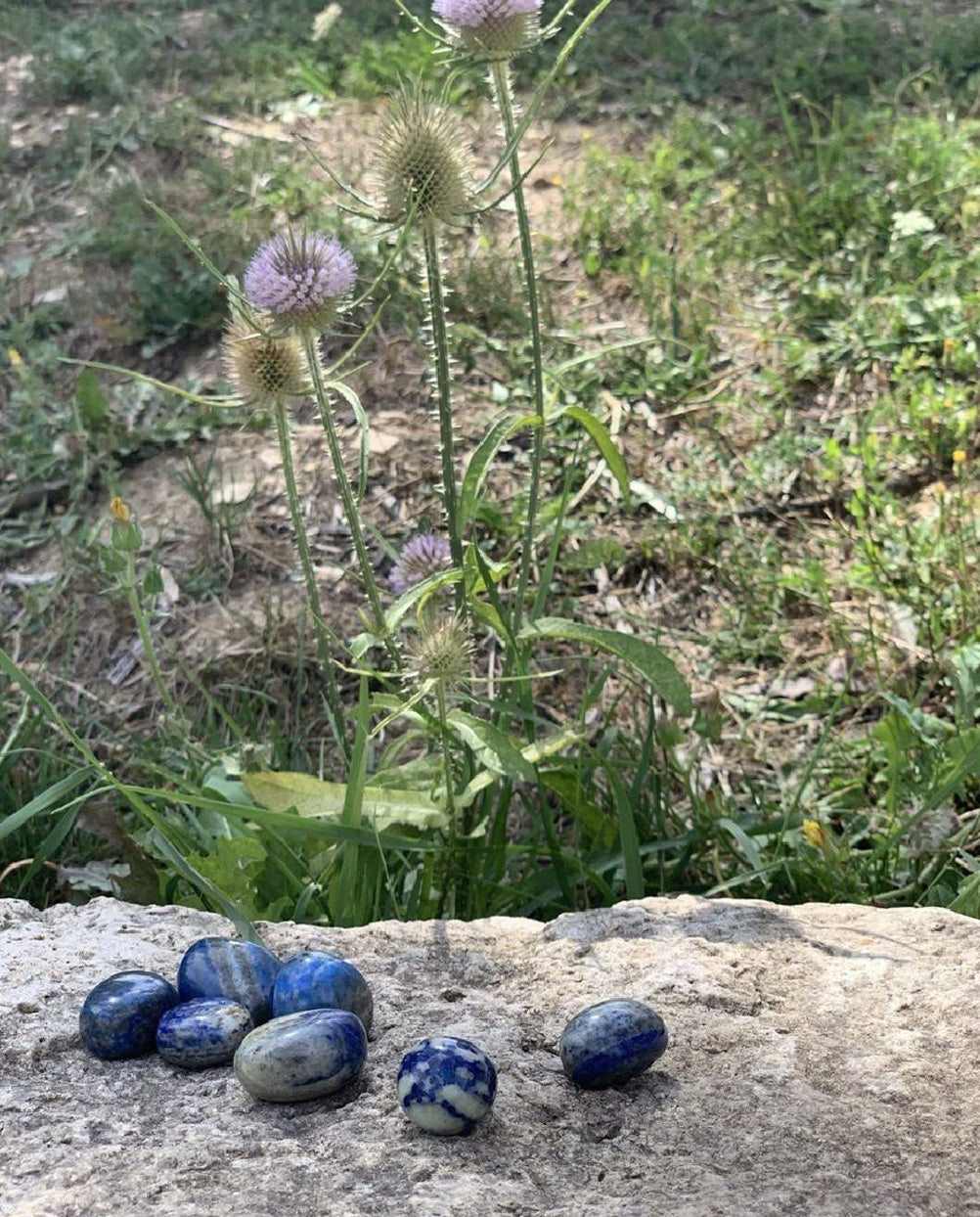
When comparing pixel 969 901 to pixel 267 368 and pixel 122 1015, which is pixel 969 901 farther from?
pixel 267 368

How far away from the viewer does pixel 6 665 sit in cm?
198

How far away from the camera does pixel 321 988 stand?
1.62 m

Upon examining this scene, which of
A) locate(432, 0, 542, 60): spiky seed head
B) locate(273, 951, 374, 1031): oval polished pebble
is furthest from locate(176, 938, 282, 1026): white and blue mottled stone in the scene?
locate(432, 0, 542, 60): spiky seed head

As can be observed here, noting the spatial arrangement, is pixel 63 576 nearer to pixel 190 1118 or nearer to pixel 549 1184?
pixel 190 1118

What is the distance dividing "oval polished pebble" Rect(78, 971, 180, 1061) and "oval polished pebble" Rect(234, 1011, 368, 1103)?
5.8 inches

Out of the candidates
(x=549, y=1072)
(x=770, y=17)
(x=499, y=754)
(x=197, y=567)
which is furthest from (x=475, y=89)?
(x=549, y=1072)

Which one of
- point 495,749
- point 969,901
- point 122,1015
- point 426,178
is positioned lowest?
point 969,901

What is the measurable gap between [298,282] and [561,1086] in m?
1.17

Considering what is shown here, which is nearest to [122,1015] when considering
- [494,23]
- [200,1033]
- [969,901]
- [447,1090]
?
[200,1033]

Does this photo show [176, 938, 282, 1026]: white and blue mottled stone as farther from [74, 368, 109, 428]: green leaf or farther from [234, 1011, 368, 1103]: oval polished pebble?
[74, 368, 109, 428]: green leaf

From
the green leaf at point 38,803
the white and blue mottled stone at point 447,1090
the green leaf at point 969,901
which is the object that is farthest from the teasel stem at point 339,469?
the green leaf at point 969,901

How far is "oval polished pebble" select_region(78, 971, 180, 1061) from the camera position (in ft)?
5.29

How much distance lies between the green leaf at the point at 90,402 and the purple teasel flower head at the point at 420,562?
1517 mm

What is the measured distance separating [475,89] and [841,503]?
2.36 m
